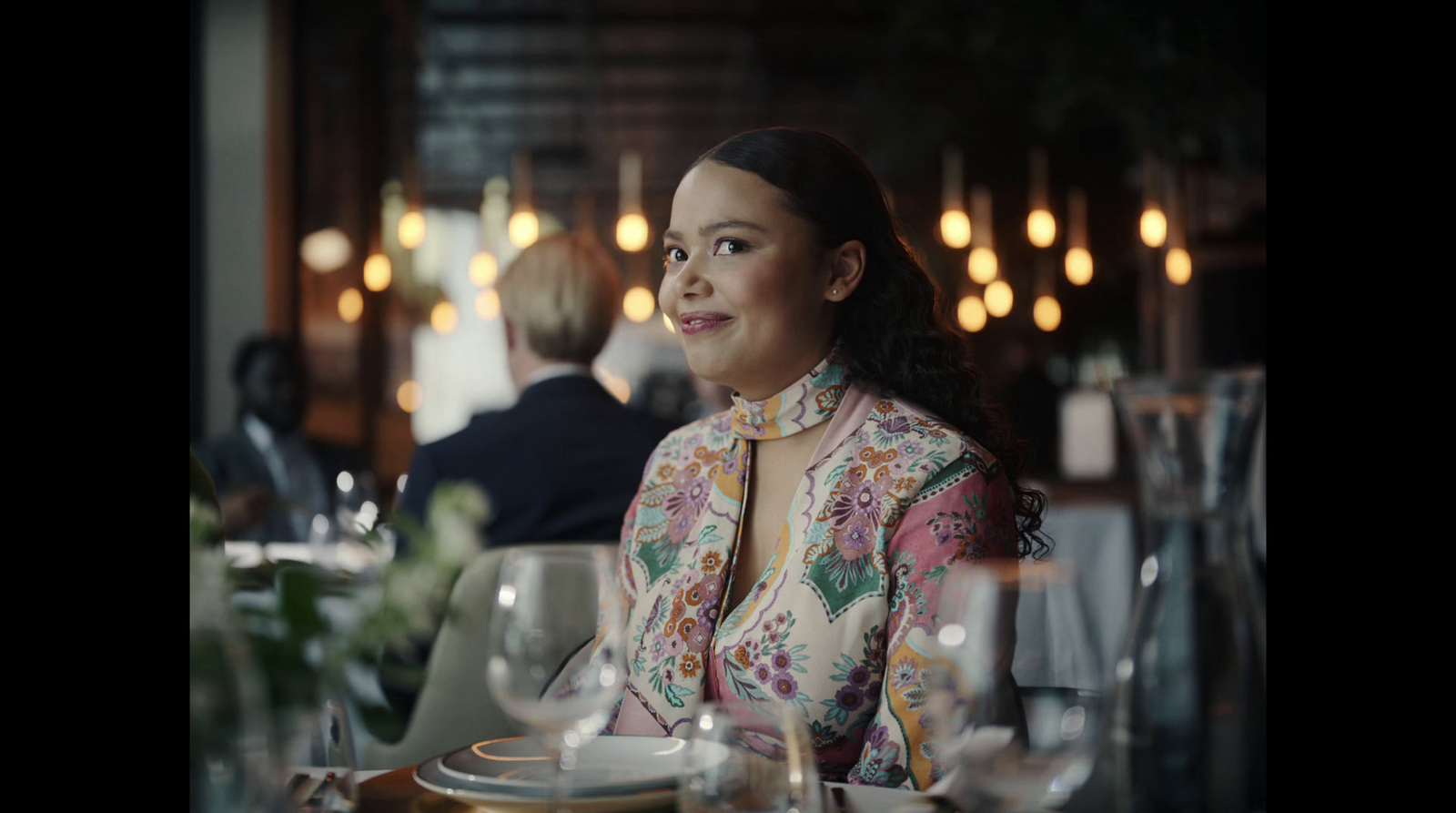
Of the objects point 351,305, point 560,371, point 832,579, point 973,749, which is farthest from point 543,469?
point 351,305

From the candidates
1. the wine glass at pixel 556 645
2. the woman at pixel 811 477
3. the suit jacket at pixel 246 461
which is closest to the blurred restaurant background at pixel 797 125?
the woman at pixel 811 477

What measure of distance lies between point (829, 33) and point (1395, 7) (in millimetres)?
7305

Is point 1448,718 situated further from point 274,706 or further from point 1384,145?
point 274,706

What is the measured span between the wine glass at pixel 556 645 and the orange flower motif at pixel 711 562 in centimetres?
58

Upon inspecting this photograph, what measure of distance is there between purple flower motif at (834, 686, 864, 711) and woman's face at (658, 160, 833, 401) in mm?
373

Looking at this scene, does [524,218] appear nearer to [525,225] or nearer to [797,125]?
[525,225]

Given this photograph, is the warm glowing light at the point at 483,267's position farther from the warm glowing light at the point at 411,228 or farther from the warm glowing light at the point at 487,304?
the warm glowing light at the point at 411,228

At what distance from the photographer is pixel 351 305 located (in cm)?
595

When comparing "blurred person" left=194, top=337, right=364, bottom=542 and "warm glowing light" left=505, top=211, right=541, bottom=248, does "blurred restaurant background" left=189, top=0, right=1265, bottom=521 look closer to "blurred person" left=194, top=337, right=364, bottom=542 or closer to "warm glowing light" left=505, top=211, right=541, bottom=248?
"warm glowing light" left=505, top=211, right=541, bottom=248

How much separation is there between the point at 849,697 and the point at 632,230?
178 inches

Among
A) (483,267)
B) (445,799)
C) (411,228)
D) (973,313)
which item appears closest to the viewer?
(445,799)

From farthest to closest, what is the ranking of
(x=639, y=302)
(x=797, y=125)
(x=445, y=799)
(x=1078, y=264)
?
1. (x=639, y=302)
2. (x=1078, y=264)
3. (x=797, y=125)
4. (x=445, y=799)

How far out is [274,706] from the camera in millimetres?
646

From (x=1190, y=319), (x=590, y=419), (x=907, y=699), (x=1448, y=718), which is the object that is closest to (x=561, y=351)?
(x=590, y=419)
